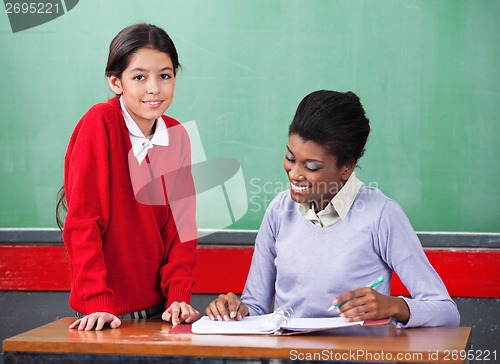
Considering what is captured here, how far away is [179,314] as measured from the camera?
202cm

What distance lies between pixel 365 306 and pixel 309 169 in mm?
408

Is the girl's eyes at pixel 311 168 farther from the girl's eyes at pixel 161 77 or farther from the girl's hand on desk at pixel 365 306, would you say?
the girl's eyes at pixel 161 77

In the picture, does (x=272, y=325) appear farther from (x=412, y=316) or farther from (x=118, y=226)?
(x=118, y=226)

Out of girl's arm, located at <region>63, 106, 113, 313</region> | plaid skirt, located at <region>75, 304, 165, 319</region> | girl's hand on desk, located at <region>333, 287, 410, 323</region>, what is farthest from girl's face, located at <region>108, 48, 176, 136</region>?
girl's hand on desk, located at <region>333, 287, 410, 323</region>

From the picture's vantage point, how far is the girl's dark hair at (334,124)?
6.49ft

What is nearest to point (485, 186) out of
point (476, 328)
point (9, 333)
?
point (476, 328)

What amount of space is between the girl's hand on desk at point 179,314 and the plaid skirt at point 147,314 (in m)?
0.14

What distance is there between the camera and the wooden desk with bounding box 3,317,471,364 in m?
1.55

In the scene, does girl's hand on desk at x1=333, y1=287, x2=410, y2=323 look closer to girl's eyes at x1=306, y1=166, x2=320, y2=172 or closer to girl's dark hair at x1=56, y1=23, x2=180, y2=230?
girl's eyes at x1=306, y1=166, x2=320, y2=172

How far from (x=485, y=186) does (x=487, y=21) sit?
0.55m

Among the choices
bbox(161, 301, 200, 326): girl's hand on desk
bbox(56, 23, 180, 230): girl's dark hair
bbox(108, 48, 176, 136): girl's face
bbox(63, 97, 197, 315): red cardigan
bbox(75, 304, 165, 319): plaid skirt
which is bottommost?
bbox(75, 304, 165, 319): plaid skirt

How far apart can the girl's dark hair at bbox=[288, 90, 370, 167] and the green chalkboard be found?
2.11ft

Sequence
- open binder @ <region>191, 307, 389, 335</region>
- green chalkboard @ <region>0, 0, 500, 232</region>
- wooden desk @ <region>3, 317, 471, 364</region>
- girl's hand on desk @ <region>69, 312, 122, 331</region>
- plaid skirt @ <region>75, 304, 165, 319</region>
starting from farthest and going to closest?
1. green chalkboard @ <region>0, 0, 500, 232</region>
2. plaid skirt @ <region>75, 304, 165, 319</region>
3. girl's hand on desk @ <region>69, 312, 122, 331</region>
4. open binder @ <region>191, 307, 389, 335</region>
5. wooden desk @ <region>3, 317, 471, 364</region>

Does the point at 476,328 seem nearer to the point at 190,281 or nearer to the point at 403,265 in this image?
the point at 403,265
